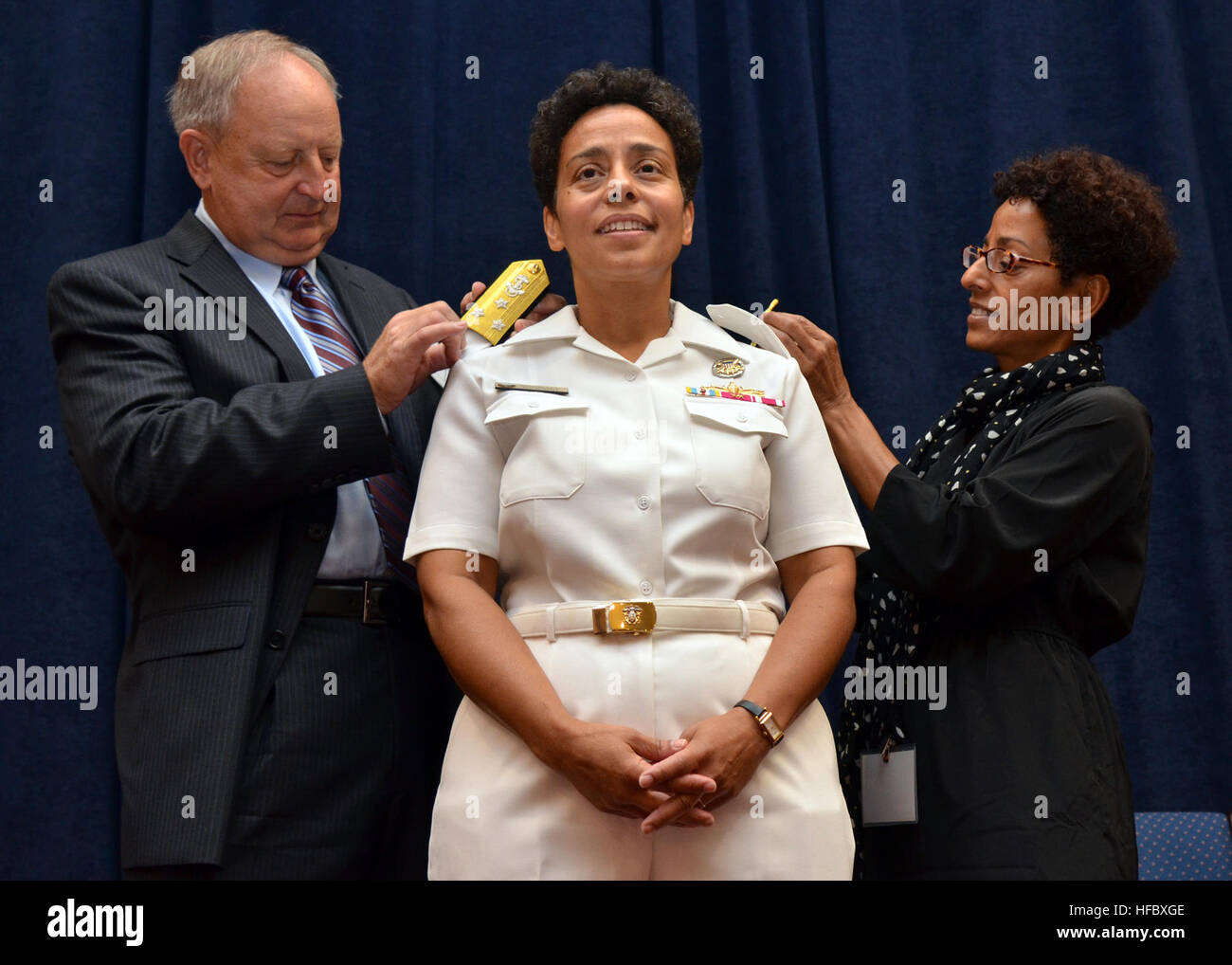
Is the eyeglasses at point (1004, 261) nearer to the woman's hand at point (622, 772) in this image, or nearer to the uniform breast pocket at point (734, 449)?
the uniform breast pocket at point (734, 449)

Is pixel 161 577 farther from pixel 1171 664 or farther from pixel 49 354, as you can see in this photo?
pixel 1171 664

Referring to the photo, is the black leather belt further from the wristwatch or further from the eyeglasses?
the eyeglasses

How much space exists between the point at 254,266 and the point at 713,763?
3.66ft

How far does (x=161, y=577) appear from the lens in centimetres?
187

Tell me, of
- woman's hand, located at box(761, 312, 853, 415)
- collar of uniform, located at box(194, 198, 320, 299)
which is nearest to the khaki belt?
woman's hand, located at box(761, 312, 853, 415)

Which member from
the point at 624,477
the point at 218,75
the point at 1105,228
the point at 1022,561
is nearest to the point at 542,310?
the point at 624,477

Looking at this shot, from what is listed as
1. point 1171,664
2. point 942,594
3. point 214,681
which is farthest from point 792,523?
point 1171,664

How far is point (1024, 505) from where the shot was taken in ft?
6.37

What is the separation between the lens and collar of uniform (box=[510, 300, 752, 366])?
74.0 inches

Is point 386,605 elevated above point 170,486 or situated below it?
below

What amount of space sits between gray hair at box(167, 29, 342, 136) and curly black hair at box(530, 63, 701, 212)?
471 millimetres

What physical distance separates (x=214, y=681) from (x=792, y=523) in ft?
2.77
